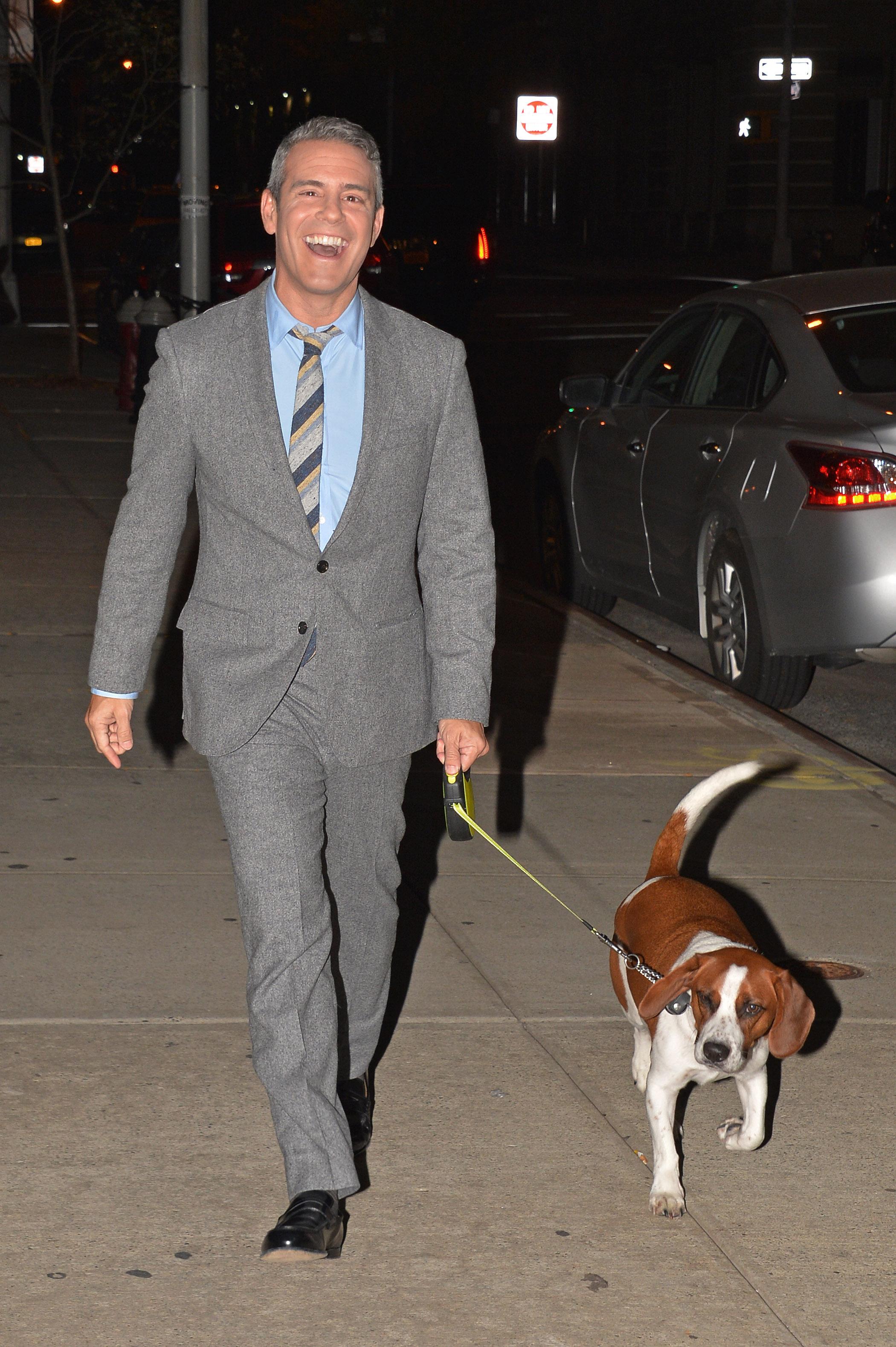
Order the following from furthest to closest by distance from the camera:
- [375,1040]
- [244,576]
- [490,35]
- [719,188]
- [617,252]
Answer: [490,35]
[617,252]
[719,188]
[375,1040]
[244,576]

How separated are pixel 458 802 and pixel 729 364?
4.89 m

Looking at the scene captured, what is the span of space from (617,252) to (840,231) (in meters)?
10.5

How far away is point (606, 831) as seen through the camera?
19.9 ft

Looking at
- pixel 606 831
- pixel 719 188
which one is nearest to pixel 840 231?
pixel 719 188

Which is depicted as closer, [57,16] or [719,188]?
[57,16]

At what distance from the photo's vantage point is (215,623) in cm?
350

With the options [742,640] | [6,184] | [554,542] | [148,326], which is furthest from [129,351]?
[6,184]

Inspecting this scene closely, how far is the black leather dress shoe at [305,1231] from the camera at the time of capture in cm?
337

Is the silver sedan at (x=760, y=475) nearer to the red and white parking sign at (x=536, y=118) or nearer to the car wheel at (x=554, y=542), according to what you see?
the car wheel at (x=554, y=542)

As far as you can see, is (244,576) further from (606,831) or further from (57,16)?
(57,16)

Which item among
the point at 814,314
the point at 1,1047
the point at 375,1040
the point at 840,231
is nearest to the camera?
the point at 375,1040

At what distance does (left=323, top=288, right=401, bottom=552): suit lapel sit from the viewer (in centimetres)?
348

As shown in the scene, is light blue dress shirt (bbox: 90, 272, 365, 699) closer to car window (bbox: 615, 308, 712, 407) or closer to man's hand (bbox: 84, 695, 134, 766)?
man's hand (bbox: 84, 695, 134, 766)

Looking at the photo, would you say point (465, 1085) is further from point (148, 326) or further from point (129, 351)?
point (129, 351)
